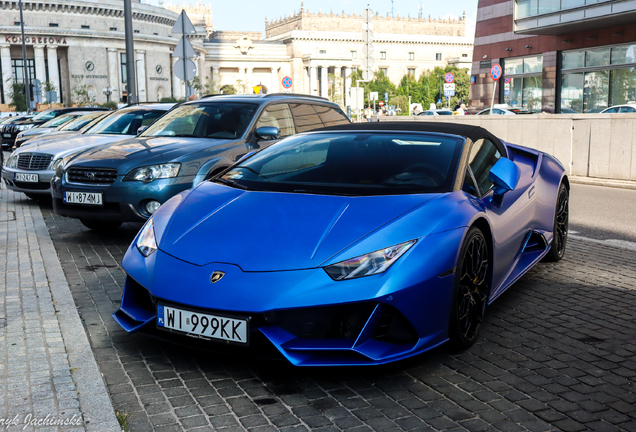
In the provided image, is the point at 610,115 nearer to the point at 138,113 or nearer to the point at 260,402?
the point at 138,113

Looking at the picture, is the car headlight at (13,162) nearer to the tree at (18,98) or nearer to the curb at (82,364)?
the curb at (82,364)

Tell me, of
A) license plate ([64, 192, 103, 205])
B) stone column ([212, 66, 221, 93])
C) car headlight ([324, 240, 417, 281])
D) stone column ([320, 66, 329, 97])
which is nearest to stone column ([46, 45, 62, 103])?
stone column ([212, 66, 221, 93])

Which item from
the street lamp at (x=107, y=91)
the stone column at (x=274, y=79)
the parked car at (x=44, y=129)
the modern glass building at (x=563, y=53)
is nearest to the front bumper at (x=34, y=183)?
the parked car at (x=44, y=129)

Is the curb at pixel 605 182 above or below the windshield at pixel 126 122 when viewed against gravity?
below

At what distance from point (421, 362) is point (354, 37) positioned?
140 metres

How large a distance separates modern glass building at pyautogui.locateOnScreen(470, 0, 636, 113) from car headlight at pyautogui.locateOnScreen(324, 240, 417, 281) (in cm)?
2464

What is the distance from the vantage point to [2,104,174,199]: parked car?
10.1m

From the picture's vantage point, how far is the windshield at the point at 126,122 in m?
10.6

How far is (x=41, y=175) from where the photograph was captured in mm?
10023

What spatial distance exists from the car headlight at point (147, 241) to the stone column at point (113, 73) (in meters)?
94.7

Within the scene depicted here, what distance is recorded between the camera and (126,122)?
35.7 feet

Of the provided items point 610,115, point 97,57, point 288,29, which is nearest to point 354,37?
point 288,29

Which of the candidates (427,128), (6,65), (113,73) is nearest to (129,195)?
(427,128)

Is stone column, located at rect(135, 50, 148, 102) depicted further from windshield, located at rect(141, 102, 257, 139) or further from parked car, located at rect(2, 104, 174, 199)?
windshield, located at rect(141, 102, 257, 139)
